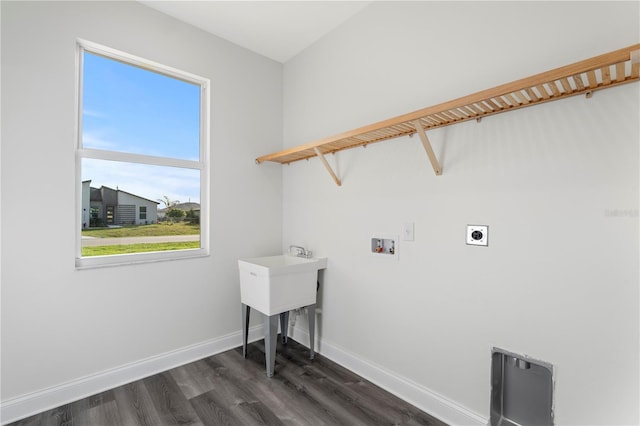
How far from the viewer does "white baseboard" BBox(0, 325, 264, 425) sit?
5.42 ft

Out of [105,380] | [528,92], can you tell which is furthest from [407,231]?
[105,380]

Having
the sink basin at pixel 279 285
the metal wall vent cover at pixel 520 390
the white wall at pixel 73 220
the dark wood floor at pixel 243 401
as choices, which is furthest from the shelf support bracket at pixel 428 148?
the white wall at pixel 73 220

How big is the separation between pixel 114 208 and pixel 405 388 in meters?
2.25

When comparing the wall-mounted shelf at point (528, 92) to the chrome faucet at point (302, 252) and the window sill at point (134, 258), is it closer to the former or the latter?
the chrome faucet at point (302, 252)

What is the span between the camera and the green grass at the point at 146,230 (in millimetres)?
2008

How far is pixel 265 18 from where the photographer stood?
7.31ft

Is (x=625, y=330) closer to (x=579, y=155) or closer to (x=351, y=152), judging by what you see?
(x=579, y=155)

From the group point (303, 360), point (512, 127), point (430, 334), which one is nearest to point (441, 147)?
point (512, 127)

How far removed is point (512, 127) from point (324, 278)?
5.31 ft

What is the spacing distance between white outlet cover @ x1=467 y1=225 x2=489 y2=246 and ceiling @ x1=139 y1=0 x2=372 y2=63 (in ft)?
5.51

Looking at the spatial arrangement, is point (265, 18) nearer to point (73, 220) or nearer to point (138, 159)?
point (138, 159)

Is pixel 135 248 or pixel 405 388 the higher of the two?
pixel 135 248

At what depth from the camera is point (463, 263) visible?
1569mm

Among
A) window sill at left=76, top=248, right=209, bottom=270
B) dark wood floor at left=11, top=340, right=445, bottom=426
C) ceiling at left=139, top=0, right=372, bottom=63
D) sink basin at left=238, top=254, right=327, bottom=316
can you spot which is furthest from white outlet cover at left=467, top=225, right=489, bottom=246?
window sill at left=76, top=248, right=209, bottom=270
